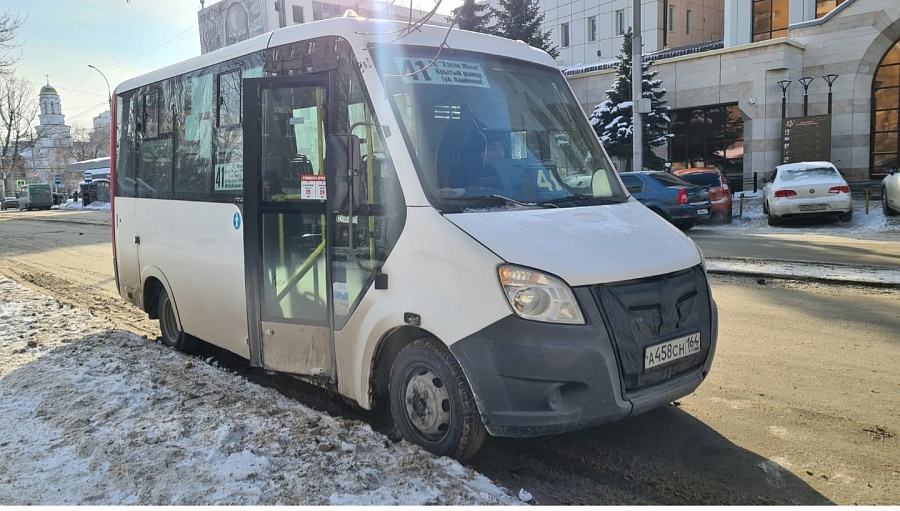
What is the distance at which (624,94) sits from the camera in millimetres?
29656

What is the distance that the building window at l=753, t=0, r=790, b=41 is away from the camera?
31.3 meters

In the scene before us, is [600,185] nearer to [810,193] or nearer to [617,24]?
[810,193]

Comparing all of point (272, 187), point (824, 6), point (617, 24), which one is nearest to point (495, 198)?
point (272, 187)

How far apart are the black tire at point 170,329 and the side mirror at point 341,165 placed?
325cm

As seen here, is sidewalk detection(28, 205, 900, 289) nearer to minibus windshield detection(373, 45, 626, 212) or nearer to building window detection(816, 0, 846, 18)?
minibus windshield detection(373, 45, 626, 212)

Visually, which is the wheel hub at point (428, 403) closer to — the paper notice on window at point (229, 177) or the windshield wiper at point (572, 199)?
the windshield wiper at point (572, 199)

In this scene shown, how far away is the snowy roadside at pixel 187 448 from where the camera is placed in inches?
133

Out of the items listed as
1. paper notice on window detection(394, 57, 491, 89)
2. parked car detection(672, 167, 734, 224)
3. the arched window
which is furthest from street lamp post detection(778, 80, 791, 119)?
paper notice on window detection(394, 57, 491, 89)

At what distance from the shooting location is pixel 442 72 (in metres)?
4.30

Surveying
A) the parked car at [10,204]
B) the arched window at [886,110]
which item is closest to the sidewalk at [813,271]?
the arched window at [886,110]

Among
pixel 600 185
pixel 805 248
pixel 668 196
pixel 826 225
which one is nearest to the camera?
pixel 600 185

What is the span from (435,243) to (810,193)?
657 inches

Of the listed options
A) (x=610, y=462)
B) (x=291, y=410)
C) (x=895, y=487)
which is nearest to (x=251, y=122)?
(x=291, y=410)

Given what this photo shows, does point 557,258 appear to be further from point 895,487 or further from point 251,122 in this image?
point 251,122
